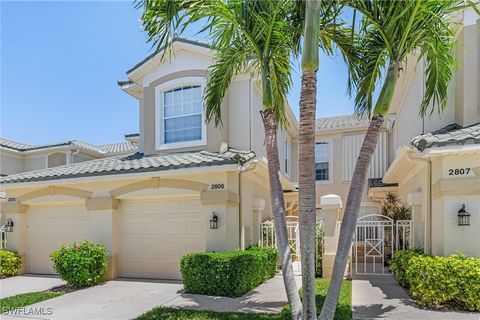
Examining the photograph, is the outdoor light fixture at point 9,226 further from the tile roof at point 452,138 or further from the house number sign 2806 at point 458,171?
the house number sign 2806 at point 458,171

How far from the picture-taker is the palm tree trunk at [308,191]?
207 inches

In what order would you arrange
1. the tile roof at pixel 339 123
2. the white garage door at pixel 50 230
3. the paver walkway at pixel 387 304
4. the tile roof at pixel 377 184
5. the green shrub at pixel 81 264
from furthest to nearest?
the tile roof at pixel 339 123
the tile roof at pixel 377 184
the white garage door at pixel 50 230
the green shrub at pixel 81 264
the paver walkway at pixel 387 304

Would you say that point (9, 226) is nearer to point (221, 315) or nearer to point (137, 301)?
point (137, 301)

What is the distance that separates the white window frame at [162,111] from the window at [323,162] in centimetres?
1083

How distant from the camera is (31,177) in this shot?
43.3 ft

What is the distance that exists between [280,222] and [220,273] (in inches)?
159

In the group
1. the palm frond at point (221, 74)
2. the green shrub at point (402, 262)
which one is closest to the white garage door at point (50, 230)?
the palm frond at point (221, 74)

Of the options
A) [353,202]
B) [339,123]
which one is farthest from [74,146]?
[353,202]

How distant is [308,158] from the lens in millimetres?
5453

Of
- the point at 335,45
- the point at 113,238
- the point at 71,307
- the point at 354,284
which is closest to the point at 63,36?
the point at 113,238

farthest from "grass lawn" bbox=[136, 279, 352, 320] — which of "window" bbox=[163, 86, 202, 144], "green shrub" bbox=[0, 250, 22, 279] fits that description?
"green shrub" bbox=[0, 250, 22, 279]

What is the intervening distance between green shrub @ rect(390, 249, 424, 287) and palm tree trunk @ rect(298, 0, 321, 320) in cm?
522

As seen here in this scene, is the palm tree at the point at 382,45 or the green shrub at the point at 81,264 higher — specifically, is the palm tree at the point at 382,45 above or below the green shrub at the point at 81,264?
above

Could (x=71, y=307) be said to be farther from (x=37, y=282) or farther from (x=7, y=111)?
(x=7, y=111)
